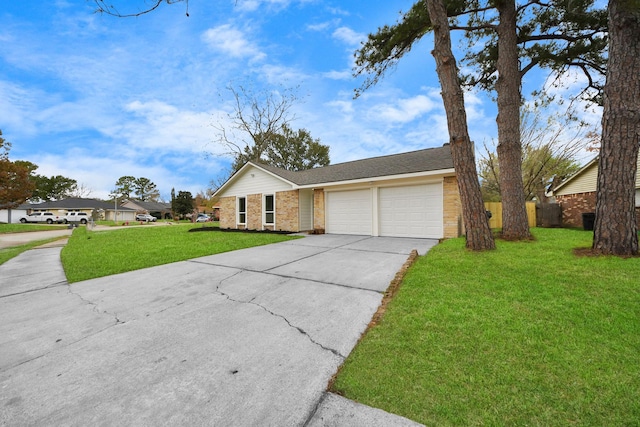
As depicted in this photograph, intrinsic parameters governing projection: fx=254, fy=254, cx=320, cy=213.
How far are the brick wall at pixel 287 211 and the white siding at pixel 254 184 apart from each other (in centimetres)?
Answer: 36

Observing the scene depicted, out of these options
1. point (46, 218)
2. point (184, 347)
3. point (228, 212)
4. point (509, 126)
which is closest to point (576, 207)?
point (509, 126)

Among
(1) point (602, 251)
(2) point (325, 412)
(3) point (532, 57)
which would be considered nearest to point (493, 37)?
(3) point (532, 57)

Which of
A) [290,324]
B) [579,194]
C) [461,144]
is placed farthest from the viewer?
[579,194]

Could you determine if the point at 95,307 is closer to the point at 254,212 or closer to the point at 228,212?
the point at 254,212

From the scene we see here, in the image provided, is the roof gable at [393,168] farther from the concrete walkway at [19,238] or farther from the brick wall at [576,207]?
the concrete walkway at [19,238]

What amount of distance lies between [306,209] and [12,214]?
4850 centimetres

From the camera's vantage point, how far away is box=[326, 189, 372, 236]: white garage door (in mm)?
10875

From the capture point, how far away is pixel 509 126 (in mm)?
7414

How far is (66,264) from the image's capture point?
5.95 metres

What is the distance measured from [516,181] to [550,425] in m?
7.65

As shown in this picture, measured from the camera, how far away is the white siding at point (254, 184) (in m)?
13.2

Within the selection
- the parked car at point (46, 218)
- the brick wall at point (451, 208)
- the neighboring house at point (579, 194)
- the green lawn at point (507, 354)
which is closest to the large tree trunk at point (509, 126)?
the brick wall at point (451, 208)

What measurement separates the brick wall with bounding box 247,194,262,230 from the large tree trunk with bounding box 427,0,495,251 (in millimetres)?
10390

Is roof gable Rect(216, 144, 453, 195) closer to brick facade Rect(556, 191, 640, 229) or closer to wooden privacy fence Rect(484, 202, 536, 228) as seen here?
wooden privacy fence Rect(484, 202, 536, 228)
